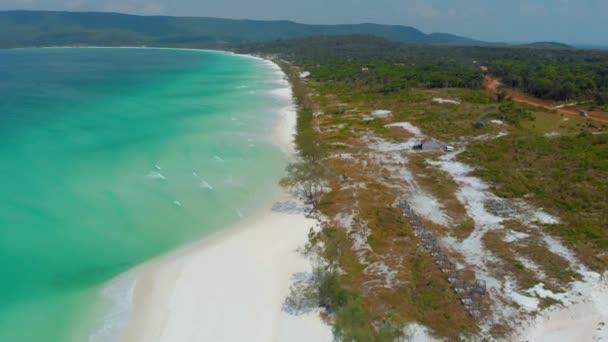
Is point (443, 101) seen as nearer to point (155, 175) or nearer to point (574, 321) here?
point (155, 175)

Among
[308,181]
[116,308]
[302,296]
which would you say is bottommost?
[116,308]

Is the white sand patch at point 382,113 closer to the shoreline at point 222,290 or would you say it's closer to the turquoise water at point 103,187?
the turquoise water at point 103,187

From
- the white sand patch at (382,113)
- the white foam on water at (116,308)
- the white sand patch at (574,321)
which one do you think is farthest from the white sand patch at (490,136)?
the white foam on water at (116,308)

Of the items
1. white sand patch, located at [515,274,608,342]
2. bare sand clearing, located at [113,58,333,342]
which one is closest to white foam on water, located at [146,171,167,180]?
bare sand clearing, located at [113,58,333,342]

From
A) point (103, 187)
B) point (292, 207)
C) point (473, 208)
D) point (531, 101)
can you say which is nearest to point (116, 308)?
point (292, 207)

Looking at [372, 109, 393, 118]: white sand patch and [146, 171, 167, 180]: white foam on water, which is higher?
[372, 109, 393, 118]: white sand patch

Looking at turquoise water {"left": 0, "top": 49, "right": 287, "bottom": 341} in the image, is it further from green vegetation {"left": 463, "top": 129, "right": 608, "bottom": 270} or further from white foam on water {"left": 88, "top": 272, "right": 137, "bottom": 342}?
green vegetation {"left": 463, "top": 129, "right": 608, "bottom": 270}

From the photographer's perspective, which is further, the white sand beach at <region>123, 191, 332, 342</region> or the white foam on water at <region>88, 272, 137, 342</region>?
the white foam on water at <region>88, 272, 137, 342</region>
